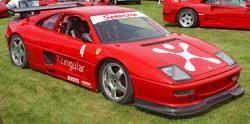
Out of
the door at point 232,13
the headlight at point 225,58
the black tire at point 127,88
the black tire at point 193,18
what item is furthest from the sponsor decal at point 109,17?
the black tire at point 193,18

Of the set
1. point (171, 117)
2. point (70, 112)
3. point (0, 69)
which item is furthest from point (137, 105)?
point (0, 69)

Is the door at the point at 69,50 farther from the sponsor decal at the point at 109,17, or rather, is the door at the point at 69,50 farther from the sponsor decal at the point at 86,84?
the sponsor decal at the point at 109,17

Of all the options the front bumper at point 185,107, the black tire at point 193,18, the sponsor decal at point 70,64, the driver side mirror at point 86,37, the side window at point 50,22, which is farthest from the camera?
the black tire at point 193,18

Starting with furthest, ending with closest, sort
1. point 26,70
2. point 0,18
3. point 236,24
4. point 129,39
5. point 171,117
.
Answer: point 0,18 < point 236,24 < point 26,70 < point 129,39 < point 171,117

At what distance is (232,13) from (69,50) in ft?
22.0

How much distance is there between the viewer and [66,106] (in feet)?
17.7

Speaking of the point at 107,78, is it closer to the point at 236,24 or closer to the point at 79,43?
the point at 79,43

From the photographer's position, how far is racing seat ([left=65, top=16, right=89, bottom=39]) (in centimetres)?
625

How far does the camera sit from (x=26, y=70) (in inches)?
287

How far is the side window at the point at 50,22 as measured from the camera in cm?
669

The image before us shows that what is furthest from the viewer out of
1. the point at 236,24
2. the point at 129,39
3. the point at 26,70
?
the point at 236,24

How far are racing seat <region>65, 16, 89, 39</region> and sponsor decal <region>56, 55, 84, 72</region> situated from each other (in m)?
0.40

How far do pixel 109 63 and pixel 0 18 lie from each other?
12.4m

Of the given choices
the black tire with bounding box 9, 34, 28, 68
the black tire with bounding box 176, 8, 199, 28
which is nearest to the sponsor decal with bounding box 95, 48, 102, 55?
the black tire with bounding box 9, 34, 28, 68
